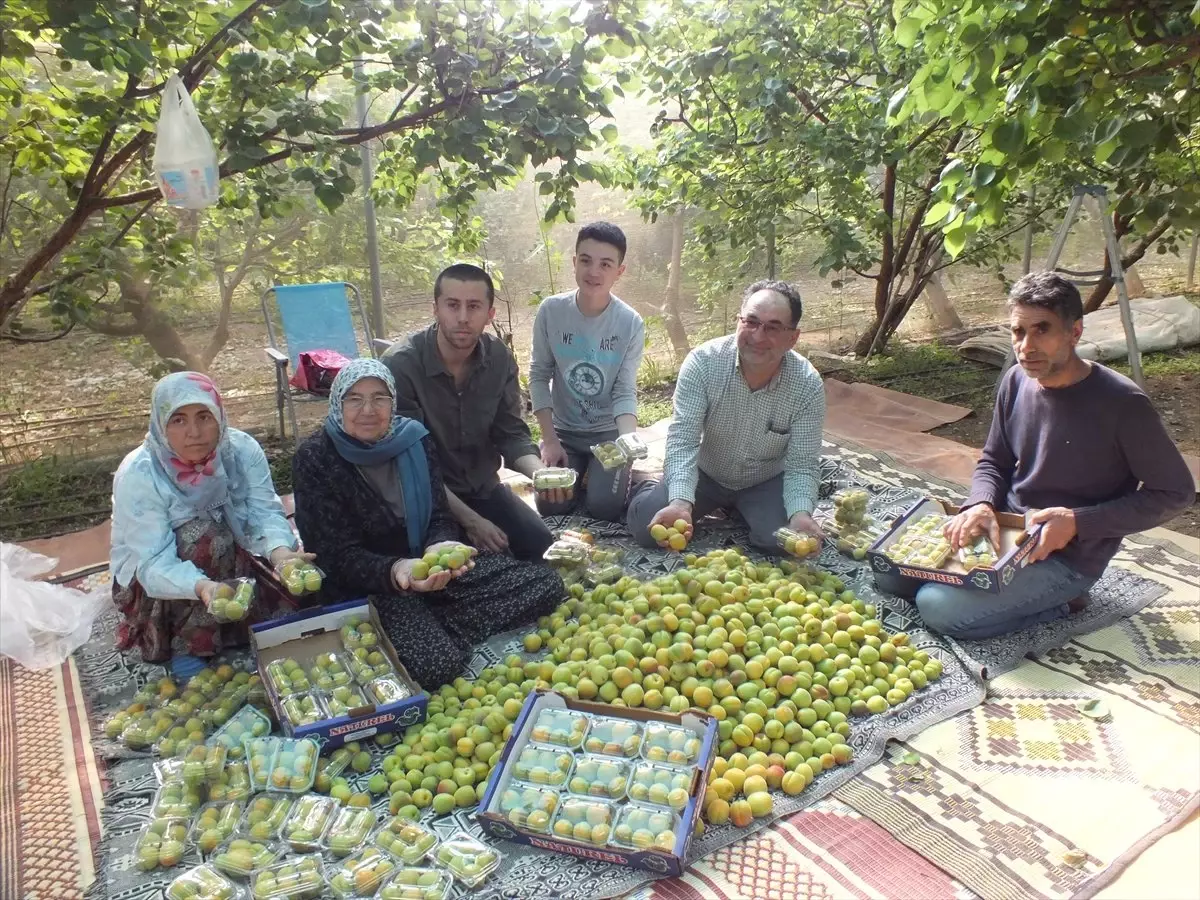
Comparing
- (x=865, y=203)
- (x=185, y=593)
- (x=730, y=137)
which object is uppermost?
(x=730, y=137)

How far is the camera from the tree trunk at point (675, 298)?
8.39 meters

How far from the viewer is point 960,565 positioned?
2941mm

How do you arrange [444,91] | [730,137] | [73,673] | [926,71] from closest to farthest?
[926,71]
[73,673]
[444,91]
[730,137]

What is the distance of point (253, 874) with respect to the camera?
2006mm

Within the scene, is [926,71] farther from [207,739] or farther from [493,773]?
[207,739]

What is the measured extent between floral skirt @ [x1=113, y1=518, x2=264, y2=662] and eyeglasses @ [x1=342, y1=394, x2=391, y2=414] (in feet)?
2.30

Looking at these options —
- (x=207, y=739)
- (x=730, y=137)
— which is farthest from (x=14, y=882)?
(x=730, y=137)

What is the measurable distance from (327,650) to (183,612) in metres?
0.60

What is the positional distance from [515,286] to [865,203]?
3.46 m

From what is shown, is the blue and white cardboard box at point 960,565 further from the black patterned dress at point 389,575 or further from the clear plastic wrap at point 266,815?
the clear plastic wrap at point 266,815

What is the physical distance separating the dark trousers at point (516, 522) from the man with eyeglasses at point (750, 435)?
50 cm

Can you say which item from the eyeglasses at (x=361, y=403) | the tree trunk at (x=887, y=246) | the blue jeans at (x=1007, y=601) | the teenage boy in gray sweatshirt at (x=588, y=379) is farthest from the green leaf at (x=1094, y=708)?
the tree trunk at (x=887, y=246)

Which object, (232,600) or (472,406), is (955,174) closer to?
(472,406)

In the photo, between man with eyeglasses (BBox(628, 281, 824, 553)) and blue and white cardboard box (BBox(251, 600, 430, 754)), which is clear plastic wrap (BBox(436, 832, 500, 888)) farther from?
man with eyeglasses (BBox(628, 281, 824, 553))
